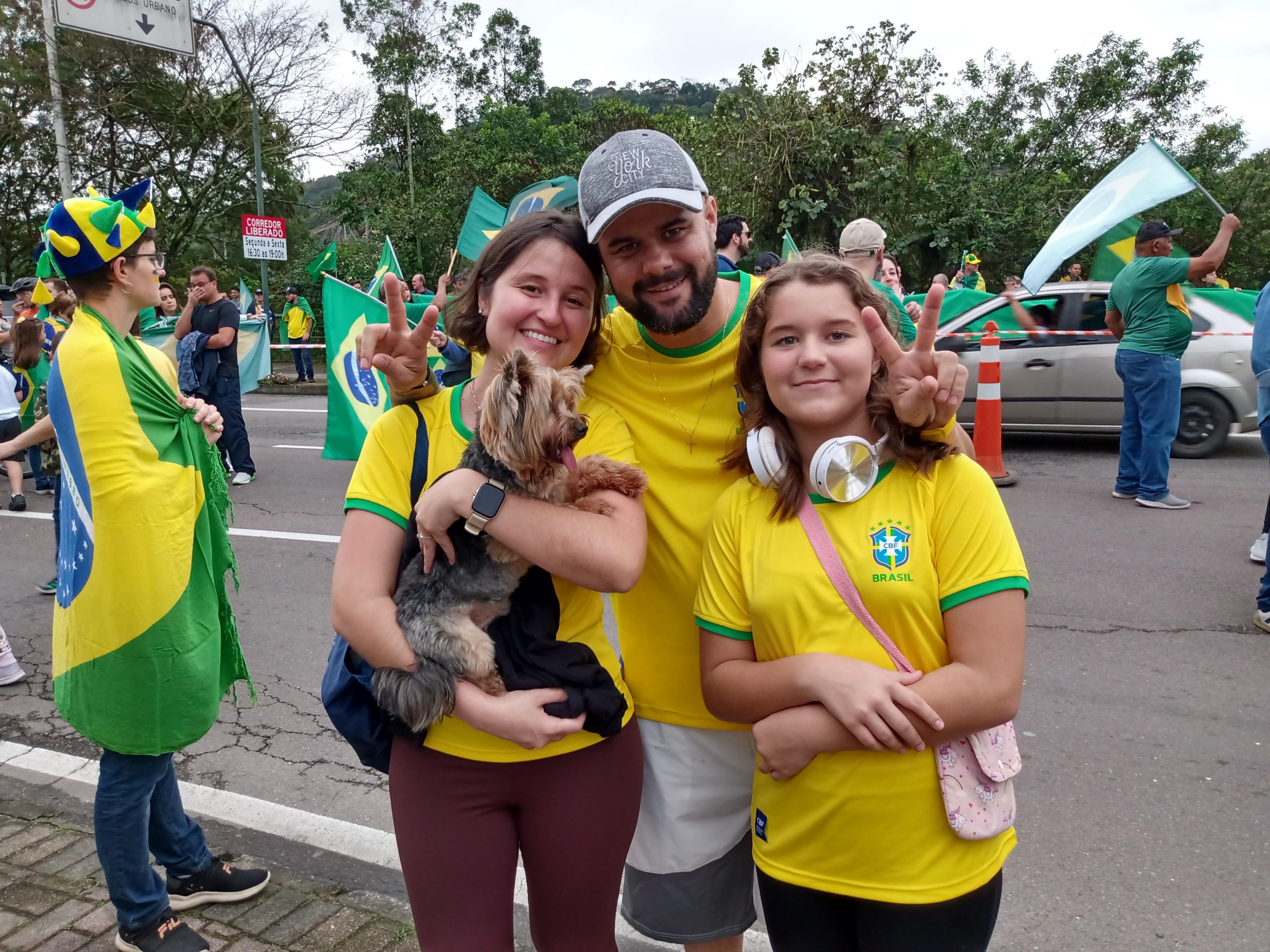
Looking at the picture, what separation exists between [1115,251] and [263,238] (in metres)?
14.6

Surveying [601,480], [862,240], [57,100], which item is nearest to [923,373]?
[601,480]

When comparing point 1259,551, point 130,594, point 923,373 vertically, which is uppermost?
point 923,373

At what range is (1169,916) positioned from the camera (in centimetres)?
269

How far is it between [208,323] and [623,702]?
9093 mm

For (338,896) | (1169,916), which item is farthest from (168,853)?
(1169,916)

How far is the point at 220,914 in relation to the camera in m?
2.82

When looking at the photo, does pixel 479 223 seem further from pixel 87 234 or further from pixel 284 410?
pixel 284 410

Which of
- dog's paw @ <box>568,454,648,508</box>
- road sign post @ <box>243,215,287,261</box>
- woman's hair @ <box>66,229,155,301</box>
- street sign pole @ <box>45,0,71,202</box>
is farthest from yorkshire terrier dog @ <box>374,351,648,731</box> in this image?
street sign pole @ <box>45,0,71,202</box>

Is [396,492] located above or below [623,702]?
above

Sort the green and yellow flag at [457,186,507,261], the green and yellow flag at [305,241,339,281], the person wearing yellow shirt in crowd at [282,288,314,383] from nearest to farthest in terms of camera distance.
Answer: the green and yellow flag at [457,186,507,261]
the green and yellow flag at [305,241,339,281]
the person wearing yellow shirt in crowd at [282,288,314,383]

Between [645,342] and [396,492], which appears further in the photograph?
[645,342]

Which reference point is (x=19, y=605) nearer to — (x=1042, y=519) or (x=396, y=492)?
(x=396, y=492)

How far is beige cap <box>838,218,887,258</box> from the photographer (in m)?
6.42

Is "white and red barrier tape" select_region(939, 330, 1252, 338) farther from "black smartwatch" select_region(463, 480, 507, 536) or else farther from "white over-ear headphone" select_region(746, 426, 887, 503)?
"black smartwatch" select_region(463, 480, 507, 536)
